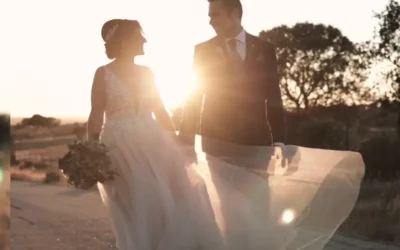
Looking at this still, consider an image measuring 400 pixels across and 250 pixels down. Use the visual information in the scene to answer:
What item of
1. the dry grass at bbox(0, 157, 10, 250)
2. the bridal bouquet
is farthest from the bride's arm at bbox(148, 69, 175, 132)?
the dry grass at bbox(0, 157, 10, 250)

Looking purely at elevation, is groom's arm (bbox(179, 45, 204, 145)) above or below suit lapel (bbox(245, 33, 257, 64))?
below

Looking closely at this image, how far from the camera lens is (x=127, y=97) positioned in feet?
19.4

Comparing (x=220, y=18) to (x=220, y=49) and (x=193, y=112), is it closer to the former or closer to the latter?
(x=220, y=49)

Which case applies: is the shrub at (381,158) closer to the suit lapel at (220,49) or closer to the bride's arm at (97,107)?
the bride's arm at (97,107)

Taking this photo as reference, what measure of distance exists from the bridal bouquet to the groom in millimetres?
813

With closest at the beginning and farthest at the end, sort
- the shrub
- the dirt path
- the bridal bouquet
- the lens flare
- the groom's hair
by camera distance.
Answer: the groom's hair
the bridal bouquet
the lens flare
the dirt path
the shrub

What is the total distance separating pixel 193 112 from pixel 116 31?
0.92 meters

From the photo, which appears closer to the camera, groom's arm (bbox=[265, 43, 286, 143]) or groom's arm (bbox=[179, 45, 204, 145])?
groom's arm (bbox=[265, 43, 286, 143])

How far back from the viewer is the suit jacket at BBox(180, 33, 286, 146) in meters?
5.14

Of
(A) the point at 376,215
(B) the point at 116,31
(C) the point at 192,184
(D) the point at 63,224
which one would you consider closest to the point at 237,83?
(C) the point at 192,184

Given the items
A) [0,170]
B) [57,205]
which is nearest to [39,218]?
[57,205]

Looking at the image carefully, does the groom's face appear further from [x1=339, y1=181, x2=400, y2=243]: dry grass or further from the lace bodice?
[x1=339, y1=181, x2=400, y2=243]: dry grass

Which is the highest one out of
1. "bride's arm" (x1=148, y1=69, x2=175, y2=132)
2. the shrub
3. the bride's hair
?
the bride's hair

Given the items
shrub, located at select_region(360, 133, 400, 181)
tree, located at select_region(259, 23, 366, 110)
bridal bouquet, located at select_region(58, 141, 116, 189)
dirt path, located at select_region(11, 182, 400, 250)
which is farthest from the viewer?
tree, located at select_region(259, 23, 366, 110)
